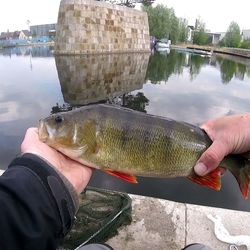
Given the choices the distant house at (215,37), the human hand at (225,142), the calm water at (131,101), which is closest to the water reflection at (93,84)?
the calm water at (131,101)

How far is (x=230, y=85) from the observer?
23.6 meters

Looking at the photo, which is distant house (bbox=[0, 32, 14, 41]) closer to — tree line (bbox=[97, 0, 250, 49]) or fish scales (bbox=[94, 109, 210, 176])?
tree line (bbox=[97, 0, 250, 49])

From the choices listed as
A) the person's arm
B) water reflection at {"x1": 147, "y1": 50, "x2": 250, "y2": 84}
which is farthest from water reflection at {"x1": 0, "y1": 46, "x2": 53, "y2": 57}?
the person's arm

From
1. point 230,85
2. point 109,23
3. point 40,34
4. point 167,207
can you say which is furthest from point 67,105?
point 40,34

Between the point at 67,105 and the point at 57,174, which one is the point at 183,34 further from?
the point at 57,174

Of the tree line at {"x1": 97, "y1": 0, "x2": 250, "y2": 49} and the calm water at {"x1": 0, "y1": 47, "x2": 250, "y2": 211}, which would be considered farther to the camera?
the tree line at {"x1": 97, "y1": 0, "x2": 250, "y2": 49}

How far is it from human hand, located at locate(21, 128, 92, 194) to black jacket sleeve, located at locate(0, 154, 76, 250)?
11.6 inches

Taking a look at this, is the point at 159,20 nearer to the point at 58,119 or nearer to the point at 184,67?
the point at 184,67

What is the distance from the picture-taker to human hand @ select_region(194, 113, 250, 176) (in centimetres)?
246

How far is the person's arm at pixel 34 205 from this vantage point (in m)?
1.56

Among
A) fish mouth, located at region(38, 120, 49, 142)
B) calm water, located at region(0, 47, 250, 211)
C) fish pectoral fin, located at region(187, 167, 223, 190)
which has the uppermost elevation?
fish mouth, located at region(38, 120, 49, 142)

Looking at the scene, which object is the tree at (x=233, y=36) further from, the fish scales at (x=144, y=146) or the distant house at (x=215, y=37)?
the fish scales at (x=144, y=146)

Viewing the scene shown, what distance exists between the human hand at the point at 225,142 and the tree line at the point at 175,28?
53.6 m

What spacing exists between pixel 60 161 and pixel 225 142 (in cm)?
125
